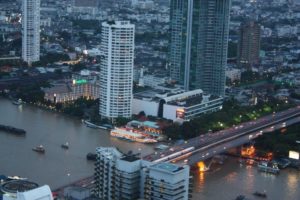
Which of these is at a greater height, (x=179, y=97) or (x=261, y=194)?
(x=179, y=97)

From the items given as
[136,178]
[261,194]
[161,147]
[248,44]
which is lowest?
[261,194]

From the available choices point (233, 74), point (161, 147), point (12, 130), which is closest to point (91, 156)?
point (161, 147)

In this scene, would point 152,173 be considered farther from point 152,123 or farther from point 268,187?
point 152,123

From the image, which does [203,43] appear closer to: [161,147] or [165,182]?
[161,147]

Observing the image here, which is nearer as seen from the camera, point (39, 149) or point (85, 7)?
point (39, 149)

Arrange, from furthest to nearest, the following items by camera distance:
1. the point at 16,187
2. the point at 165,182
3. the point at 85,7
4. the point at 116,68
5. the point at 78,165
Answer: the point at 85,7 → the point at 116,68 → the point at 78,165 → the point at 165,182 → the point at 16,187

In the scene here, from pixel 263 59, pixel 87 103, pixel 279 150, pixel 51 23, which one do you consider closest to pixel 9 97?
pixel 87 103

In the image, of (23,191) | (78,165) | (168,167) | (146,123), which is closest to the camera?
(23,191)

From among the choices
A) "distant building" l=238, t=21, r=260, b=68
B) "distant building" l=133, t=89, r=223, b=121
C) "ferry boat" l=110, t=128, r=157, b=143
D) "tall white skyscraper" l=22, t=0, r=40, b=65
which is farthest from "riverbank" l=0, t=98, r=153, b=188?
"distant building" l=238, t=21, r=260, b=68

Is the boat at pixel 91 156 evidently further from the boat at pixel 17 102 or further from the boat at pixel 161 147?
the boat at pixel 17 102
